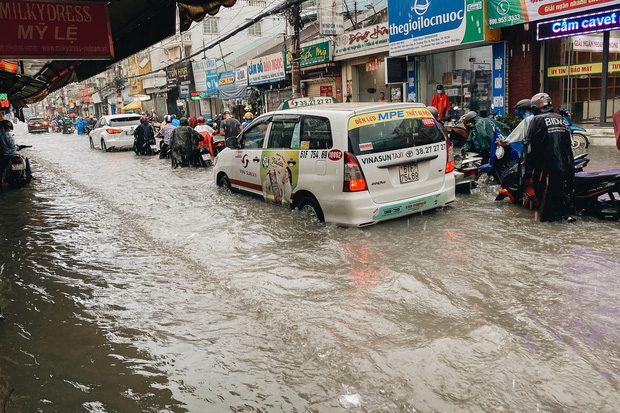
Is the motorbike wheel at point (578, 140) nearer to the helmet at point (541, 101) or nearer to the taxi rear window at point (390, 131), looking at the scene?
the helmet at point (541, 101)

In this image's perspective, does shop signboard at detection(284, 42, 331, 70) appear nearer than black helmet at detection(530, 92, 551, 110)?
No

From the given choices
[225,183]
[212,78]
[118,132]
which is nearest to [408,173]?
[225,183]

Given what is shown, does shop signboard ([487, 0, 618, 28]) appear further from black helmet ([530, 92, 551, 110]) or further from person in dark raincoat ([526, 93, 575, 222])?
person in dark raincoat ([526, 93, 575, 222])

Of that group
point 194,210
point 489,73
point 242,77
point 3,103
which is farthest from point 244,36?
point 194,210

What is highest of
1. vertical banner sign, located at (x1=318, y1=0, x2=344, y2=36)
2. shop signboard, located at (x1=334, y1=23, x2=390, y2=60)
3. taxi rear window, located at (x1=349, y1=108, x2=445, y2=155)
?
vertical banner sign, located at (x1=318, y1=0, x2=344, y2=36)

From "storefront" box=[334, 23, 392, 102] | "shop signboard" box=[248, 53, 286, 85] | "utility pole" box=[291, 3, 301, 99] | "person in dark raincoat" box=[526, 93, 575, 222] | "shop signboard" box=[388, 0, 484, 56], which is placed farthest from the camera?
"shop signboard" box=[248, 53, 286, 85]

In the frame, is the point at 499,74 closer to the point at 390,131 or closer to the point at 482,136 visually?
the point at 482,136

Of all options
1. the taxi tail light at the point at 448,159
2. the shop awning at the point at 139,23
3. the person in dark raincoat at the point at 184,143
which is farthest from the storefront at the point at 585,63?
the shop awning at the point at 139,23

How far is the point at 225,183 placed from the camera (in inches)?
392

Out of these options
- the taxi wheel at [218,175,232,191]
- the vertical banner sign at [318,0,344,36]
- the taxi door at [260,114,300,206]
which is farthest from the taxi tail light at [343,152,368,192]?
the vertical banner sign at [318,0,344,36]

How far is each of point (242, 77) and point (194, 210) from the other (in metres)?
23.2

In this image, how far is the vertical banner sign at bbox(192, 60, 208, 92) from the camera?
38.2 m

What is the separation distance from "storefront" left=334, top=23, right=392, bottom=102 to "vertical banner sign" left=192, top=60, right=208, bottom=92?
17947 millimetres

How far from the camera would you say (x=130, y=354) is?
4.03m
